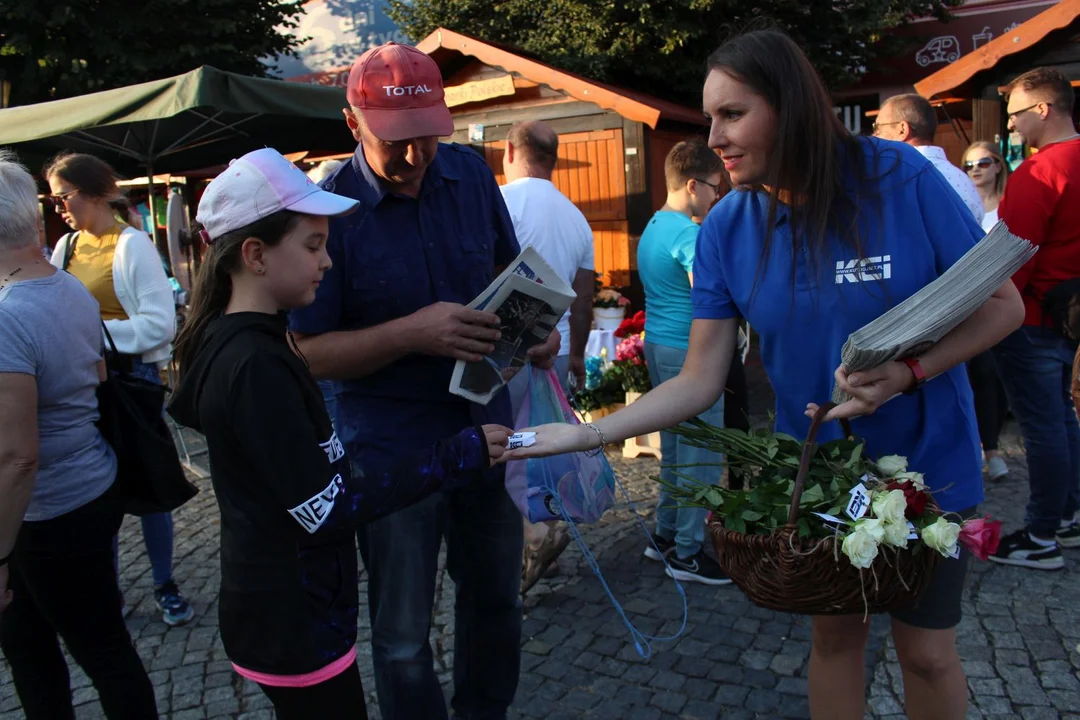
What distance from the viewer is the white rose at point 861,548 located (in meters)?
1.64

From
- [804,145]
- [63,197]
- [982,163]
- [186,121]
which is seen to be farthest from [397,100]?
[186,121]

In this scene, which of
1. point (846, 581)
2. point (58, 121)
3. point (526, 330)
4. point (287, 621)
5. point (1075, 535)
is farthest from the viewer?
point (58, 121)

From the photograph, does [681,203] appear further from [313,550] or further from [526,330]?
[313,550]

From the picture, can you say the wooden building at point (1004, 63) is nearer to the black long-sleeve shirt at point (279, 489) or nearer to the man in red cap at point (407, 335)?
the man in red cap at point (407, 335)

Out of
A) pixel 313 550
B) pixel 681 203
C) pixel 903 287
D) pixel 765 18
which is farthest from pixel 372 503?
pixel 681 203

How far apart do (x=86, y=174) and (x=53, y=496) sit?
210 cm

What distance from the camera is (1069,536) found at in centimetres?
437

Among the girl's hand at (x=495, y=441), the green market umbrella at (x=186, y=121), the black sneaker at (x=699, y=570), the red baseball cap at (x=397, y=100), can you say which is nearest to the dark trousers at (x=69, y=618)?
the girl's hand at (x=495, y=441)

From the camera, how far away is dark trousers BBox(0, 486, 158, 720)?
2486mm

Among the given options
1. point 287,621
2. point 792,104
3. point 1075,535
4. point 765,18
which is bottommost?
Result: point 1075,535

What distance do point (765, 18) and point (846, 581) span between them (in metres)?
1.35

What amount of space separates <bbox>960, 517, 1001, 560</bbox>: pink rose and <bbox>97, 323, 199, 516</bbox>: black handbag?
7.59 feet

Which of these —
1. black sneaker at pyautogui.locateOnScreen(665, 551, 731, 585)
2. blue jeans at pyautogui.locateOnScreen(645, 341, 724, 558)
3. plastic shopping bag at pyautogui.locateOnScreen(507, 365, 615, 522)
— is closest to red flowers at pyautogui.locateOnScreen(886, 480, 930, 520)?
plastic shopping bag at pyautogui.locateOnScreen(507, 365, 615, 522)

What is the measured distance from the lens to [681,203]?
442cm
